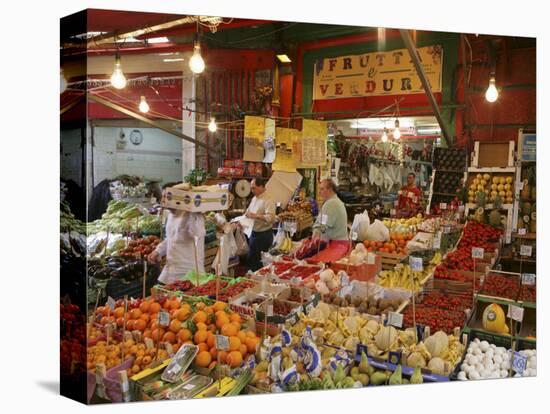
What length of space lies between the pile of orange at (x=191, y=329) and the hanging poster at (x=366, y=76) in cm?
172

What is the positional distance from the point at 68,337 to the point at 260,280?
4.43 ft

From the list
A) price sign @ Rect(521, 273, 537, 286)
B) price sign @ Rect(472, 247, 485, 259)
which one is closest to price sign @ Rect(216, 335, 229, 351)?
price sign @ Rect(472, 247, 485, 259)

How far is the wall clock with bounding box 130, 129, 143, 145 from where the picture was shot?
4168mm

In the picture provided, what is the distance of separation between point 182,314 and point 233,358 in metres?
0.45

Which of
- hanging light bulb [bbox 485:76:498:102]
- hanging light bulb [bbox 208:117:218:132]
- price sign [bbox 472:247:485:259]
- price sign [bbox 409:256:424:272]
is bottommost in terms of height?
price sign [bbox 409:256:424:272]

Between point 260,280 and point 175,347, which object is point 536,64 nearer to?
point 260,280

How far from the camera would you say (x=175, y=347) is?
440 centimetres

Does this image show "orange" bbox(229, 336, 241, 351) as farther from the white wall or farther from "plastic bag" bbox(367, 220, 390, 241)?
"plastic bag" bbox(367, 220, 390, 241)

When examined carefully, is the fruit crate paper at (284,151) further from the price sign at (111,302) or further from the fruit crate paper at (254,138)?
the price sign at (111,302)

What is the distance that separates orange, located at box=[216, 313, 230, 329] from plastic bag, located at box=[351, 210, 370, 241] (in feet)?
3.79

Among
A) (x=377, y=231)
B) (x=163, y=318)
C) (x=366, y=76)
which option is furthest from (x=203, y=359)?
(x=366, y=76)

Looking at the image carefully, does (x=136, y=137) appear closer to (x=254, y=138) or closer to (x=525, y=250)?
(x=254, y=138)

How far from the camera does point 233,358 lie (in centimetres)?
440

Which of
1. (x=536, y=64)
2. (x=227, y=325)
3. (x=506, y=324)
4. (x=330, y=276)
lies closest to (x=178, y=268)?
(x=227, y=325)
